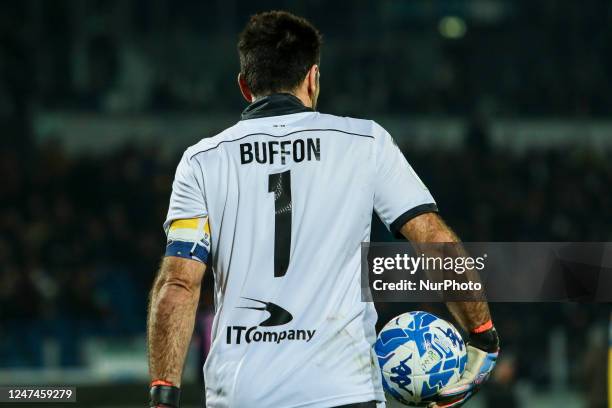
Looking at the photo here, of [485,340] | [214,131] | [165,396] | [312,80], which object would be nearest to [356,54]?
[214,131]

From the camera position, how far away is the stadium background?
11.3 metres

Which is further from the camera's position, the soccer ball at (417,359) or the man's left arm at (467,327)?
the soccer ball at (417,359)

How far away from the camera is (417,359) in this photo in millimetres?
3477

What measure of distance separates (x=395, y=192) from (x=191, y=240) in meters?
0.60

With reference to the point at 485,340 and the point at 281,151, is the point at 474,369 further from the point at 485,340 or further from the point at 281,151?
the point at 281,151

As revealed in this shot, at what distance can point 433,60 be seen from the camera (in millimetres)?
18578

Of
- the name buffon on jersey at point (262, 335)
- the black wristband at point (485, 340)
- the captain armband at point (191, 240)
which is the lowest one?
the black wristband at point (485, 340)

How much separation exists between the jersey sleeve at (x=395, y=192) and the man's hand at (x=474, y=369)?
0.41 meters

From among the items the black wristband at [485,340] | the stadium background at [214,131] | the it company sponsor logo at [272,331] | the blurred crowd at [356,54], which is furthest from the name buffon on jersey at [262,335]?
the blurred crowd at [356,54]

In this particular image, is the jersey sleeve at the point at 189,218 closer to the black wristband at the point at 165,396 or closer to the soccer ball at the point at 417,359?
the black wristband at the point at 165,396

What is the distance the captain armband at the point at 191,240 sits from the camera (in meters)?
3.22

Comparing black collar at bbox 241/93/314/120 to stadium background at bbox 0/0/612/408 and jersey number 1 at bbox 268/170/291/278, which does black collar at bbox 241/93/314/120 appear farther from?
stadium background at bbox 0/0/612/408

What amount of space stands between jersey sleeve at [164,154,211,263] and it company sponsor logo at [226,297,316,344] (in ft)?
0.69

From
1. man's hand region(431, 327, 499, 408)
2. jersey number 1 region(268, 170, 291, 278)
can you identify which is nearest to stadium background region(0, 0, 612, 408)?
man's hand region(431, 327, 499, 408)
